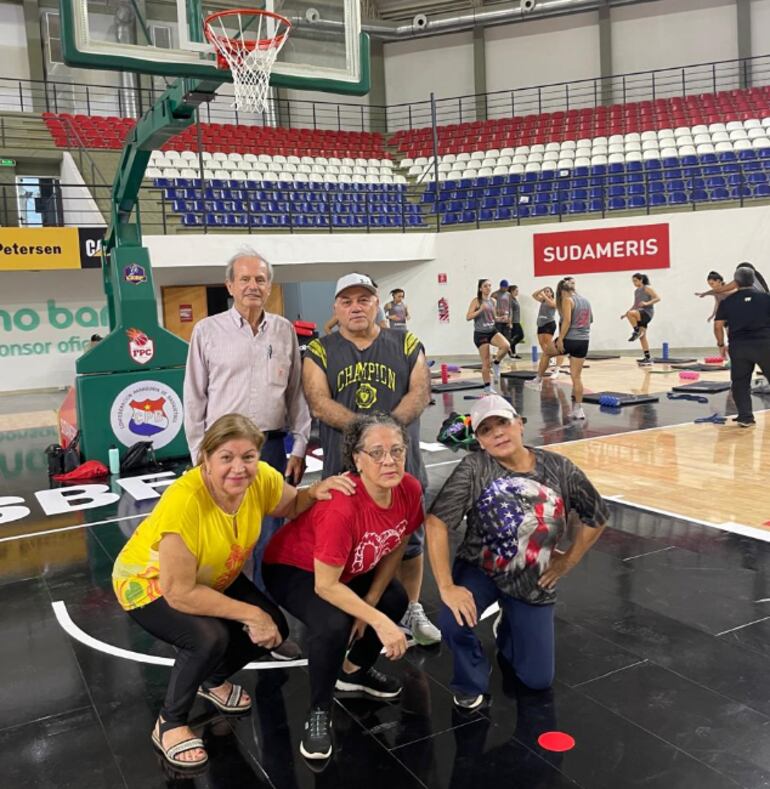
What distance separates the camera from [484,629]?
3686 mm

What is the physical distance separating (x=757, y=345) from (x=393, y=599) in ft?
20.8

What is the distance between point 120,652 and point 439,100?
24366 millimetres

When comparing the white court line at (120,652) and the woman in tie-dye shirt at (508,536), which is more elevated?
the woman in tie-dye shirt at (508,536)

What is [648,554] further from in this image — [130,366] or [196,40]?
[130,366]

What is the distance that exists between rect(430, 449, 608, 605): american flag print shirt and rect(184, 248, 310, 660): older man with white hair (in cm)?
110

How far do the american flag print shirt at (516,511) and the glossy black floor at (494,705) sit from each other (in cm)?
50

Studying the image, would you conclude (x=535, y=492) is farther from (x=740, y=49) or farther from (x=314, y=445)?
(x=740, y=49)

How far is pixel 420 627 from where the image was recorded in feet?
11.7

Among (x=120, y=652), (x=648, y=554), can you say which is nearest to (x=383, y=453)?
(x=120, y=652)

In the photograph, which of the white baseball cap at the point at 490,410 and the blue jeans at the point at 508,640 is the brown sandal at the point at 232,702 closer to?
the blue jeans at the point at 508,640

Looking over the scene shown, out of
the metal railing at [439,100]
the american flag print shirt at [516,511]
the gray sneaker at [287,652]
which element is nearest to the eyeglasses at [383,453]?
the american flag print shirt at [516,511]

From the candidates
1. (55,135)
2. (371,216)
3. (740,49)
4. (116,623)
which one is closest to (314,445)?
(116,623)

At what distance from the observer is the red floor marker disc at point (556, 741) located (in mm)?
2678

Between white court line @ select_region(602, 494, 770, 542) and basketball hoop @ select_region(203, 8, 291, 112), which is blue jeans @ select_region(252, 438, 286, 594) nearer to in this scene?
white court line @ select_region(602, 494, 770, 542)
